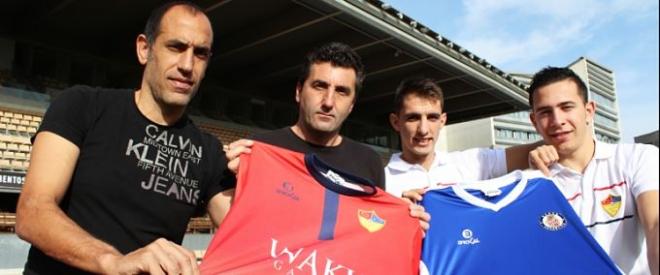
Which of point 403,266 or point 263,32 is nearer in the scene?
point 403,266

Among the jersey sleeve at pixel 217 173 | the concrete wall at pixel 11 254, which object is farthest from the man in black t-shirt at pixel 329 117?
the concrete wall at pixel 11 254

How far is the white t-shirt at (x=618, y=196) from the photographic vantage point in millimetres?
2377

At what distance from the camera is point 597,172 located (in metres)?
2.56

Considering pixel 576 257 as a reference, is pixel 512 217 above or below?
above

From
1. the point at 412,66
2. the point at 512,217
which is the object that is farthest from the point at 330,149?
the point at 412,66

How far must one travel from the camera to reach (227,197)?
7.38 ft

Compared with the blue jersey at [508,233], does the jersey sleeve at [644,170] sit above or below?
above

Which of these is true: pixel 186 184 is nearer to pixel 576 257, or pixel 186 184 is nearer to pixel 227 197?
pixel 227 197

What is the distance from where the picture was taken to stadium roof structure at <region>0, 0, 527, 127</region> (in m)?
11.3

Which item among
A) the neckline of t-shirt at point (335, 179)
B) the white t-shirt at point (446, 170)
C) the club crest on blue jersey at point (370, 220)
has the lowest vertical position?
the club crest on blue jersey at point (370, 220)

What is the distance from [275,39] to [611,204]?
11720 millimetres

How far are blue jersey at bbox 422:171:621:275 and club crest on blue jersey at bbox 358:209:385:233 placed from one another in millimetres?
300

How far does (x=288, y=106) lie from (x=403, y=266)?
16344 mm

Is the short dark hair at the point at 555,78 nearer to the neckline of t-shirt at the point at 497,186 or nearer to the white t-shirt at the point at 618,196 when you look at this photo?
the white t-shirt at the point at 618,196
